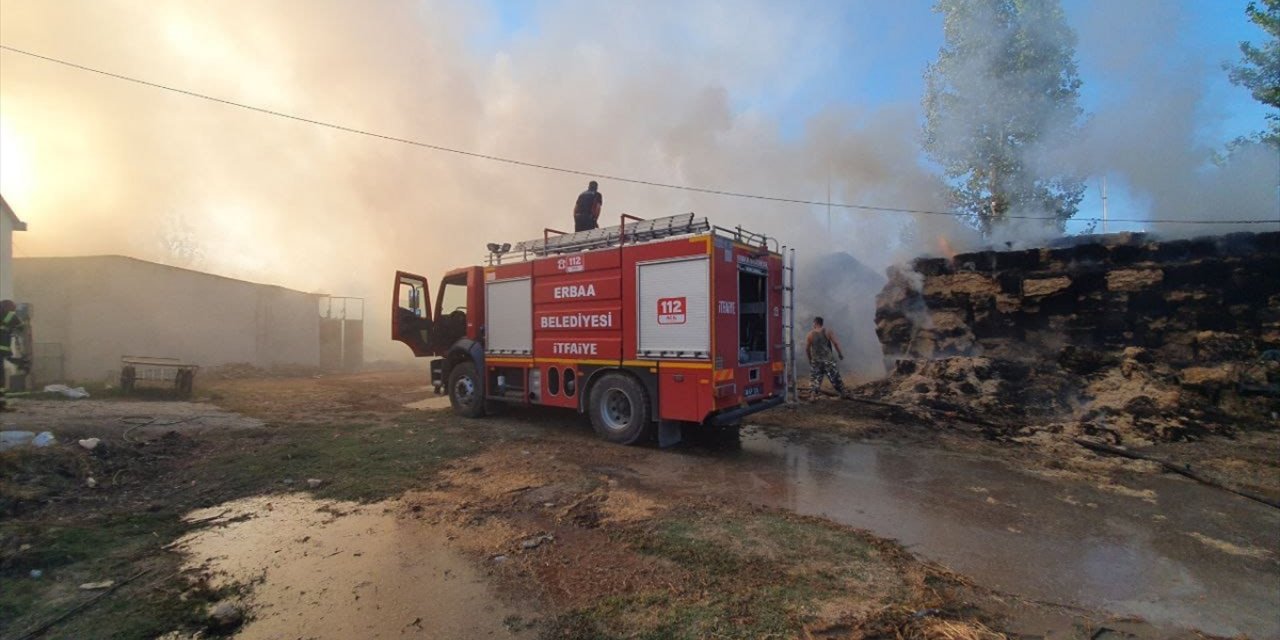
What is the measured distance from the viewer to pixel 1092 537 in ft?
13.4

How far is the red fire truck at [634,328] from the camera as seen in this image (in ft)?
20.3

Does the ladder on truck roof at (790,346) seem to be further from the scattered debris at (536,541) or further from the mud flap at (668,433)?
the scattered debris at (536,541)

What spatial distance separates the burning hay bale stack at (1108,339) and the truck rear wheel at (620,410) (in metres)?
4.93

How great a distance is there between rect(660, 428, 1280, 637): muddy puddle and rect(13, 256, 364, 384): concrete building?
45.6 feet

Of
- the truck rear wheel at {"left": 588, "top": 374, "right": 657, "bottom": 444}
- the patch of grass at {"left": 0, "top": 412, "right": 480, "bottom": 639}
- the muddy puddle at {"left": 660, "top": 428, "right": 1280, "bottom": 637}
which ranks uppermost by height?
the truck rear wheel at {"left": 588, "top": 374, "right": 657, "bottom": 444}

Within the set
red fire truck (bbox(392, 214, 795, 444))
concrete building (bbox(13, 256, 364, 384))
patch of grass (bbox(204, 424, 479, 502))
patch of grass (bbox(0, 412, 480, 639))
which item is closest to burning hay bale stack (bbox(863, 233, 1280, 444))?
red fire truck (bbox(392, 214, 795, 444))

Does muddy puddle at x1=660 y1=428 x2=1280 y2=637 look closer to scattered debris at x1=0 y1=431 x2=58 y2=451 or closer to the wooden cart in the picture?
scattered debris at x1=0 y1=431 x2=58 y2=451

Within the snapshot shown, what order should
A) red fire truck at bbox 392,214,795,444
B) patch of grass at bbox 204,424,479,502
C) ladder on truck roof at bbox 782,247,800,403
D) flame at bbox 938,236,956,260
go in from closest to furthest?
patch of grass at bbox 204,424,479,502 < red fire truck at bbox 392,214,795,444 < ladder on truck roof at bbox 782,247,800,403 < flame at bbox 938,236,956,260

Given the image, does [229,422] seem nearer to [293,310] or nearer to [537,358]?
[537,358]

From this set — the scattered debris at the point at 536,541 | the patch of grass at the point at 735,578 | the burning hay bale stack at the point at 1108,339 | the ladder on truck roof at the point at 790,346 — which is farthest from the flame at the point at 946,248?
the scattered debris at the point at 536,541

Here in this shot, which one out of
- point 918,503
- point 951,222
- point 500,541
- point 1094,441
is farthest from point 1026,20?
point 500,541

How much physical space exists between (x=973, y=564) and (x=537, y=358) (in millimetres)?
5513

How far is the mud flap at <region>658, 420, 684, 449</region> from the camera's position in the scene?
21.2 ft

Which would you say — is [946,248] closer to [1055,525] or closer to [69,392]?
[1055,525]
